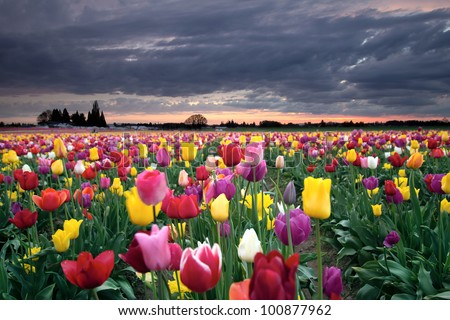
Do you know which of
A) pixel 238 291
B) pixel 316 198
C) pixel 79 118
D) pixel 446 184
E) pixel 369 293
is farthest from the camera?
pixel 79 118

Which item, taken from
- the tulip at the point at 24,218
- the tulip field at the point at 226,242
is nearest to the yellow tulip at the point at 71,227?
the tulip field at the point at 226,242

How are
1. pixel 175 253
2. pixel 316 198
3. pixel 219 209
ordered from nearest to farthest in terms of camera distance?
pixel 316 198
pixel 175 253
pixel 219 209

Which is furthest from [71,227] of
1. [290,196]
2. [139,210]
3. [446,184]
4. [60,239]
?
[446,184]

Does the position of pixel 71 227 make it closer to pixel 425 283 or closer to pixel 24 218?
pixel 24 218

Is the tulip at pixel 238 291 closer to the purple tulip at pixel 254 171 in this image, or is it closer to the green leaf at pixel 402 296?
the purple tulip at pixel 254 171

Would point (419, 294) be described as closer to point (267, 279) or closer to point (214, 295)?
point (214, 295)

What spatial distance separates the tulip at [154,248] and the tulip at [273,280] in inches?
13.6

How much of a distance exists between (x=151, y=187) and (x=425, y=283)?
6.25 ft

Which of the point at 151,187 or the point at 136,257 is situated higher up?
the point at 151,187

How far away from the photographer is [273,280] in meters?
0.98

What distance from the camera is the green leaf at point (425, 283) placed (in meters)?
2.67

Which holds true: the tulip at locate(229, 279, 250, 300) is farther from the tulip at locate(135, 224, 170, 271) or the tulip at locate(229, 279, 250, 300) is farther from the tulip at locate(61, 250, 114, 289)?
the tulip at locate(61, 250, 114, 289)

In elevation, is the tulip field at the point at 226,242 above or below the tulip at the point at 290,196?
below

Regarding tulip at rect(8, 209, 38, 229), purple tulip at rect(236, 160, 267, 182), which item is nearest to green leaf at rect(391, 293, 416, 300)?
purple tulip at rect(236, 160, 267, 182)
